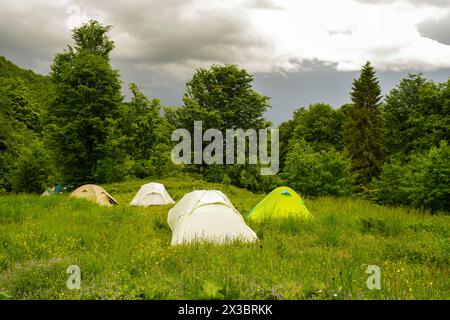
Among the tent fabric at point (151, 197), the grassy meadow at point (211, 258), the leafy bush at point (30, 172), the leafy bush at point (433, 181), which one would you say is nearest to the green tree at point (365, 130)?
the leafy bush at point (433, 181)

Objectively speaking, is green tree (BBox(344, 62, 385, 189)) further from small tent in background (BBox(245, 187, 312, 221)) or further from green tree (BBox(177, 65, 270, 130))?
small tent in background (BBox(245, 187, 312, 221))

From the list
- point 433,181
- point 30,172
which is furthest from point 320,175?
point 30,172

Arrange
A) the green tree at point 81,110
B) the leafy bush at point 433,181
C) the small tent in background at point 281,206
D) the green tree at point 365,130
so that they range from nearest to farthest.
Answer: the small tent in background at point 281,206 → the leafy bush at point 433,181 → the green tree at point 81,110 → the green tree at point 365,130

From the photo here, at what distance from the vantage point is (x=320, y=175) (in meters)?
26.7

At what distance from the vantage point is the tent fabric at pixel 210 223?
9.88m

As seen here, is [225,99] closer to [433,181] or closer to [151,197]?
[151,197]

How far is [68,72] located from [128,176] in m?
11.9

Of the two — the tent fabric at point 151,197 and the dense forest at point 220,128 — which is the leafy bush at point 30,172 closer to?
the dense forest at point 220,128

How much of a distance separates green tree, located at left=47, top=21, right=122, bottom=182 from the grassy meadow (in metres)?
18.2

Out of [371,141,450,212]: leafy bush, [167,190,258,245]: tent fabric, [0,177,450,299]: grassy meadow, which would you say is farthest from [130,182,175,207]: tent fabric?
[371,141,450,212]: leafy bush

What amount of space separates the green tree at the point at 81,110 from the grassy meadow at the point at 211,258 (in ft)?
59.8

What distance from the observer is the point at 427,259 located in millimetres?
7945

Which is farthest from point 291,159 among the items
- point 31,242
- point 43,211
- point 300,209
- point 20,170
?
point 20,170

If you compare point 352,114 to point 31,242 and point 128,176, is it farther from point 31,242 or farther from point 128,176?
point 31,242
